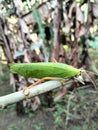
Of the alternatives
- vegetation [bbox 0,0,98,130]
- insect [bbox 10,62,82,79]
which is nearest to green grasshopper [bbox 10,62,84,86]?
insect [bbox 10,62,82,79]

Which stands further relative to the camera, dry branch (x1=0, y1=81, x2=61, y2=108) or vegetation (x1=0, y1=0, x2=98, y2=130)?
vegetation (x1=0, y1=0, x2=98, y2=130)

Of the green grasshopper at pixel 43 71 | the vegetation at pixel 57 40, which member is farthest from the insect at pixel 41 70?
the vegetation at pixel 57 40

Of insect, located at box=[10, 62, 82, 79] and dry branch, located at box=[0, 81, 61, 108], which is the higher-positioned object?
insect, located at box=[10, 62, 82, 79]

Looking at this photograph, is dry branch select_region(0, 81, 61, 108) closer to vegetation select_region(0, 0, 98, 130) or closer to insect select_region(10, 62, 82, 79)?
insect select_region(10, 62, 82, 79)

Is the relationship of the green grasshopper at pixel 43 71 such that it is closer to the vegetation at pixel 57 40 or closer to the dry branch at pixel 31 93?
the dry branch at pixel 31 93

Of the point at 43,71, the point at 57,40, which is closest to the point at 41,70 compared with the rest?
the point at 43,71

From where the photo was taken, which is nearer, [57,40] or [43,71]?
[43,71]

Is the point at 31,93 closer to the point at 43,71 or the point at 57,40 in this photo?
the point at 43,71

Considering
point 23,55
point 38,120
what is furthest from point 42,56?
point 38,120

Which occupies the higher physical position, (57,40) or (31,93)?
(31,93)

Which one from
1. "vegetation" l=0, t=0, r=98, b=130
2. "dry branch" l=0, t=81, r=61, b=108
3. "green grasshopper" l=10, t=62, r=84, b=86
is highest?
"green grasshopper" l=10, t=62, r=84, b=86

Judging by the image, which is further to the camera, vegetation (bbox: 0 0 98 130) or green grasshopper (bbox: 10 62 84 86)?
vegetation (bbox: 0 0 98 130)
